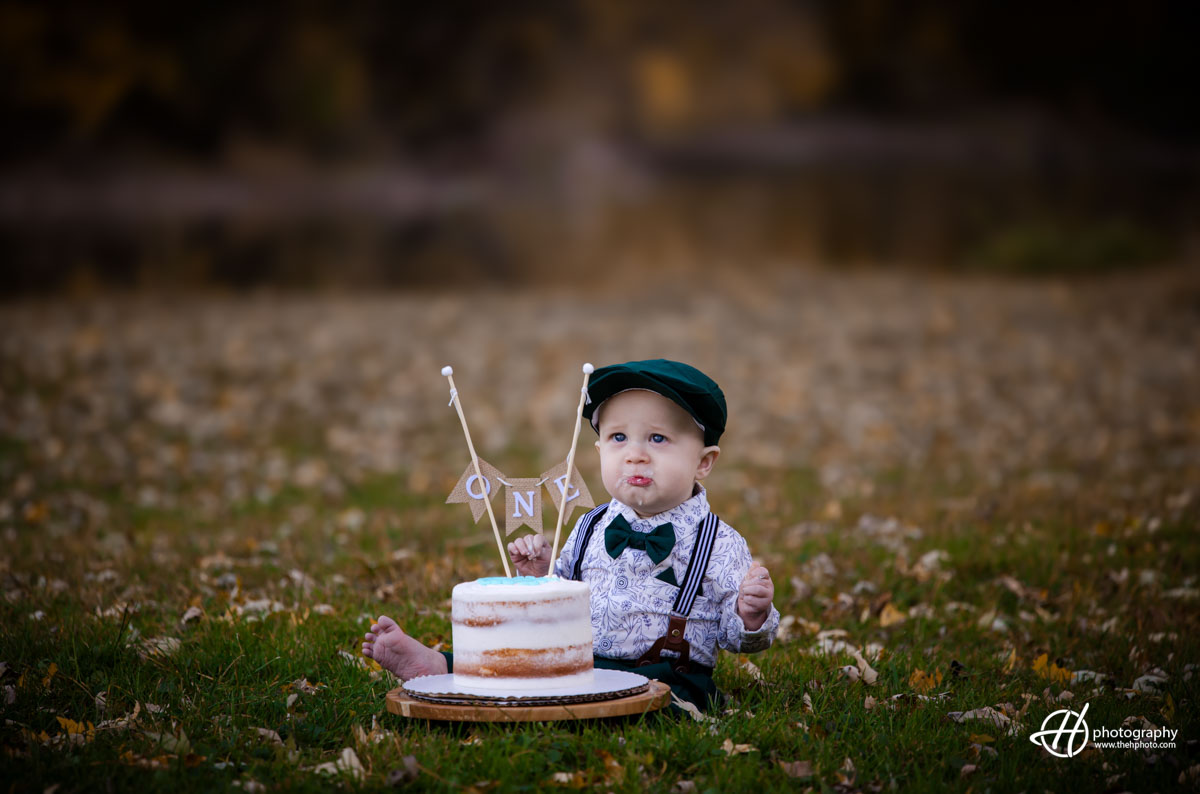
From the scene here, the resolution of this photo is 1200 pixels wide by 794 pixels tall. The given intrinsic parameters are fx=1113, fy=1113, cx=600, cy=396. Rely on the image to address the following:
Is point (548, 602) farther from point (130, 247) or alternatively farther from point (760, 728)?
point (130, 247)

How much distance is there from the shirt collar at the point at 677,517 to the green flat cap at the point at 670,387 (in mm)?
257

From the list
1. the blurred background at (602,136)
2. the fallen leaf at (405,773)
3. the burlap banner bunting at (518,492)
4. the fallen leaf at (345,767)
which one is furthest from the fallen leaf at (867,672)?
the blurred background at (602,136)

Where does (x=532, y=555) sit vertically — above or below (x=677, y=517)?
below

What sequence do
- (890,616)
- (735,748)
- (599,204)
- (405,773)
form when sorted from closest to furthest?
(405,773)
(735,748)
(890,616)
(599,204)

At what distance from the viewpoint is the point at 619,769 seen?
351 centimetres

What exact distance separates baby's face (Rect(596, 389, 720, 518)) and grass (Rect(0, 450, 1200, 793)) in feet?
2.61

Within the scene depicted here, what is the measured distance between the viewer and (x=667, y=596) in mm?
4027

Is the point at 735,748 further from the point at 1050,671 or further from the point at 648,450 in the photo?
the point at 1050,671

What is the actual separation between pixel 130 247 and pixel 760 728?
28.2 m

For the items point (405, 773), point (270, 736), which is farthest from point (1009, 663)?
point (270, 736)

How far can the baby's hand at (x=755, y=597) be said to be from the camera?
3842 millimetres

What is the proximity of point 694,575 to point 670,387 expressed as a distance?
0.69m

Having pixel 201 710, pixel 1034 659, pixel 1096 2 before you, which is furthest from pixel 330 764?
pixel 1096 2

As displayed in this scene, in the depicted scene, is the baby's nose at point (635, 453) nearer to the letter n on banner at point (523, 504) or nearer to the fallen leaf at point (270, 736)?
the letter n on banner at point (523, 504)
